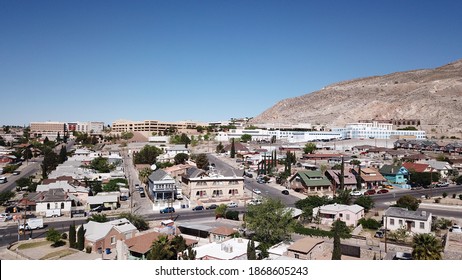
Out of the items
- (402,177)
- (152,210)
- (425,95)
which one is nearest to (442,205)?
(402,177)

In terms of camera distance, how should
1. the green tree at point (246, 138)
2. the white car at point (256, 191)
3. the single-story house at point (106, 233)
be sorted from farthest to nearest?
1. the green tree at point (246, 138)
2. the white car at point (256, 191)
3. the single-story house at point (106, 233)

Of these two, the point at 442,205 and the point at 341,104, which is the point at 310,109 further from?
the point at 442,205

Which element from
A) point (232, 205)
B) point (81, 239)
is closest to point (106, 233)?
point (81, 239)

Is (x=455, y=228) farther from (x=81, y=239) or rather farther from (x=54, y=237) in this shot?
(x=54, y=237)

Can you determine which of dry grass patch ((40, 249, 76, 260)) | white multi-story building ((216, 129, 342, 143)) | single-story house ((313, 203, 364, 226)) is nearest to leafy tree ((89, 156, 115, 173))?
dry grass patch ((40, 249, 76, 260))

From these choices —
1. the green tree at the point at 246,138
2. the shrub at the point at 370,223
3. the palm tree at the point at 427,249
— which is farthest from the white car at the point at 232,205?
the green tree at the point at 246,138

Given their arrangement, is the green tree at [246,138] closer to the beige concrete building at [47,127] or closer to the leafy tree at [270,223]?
the leafy tree at [270,223]

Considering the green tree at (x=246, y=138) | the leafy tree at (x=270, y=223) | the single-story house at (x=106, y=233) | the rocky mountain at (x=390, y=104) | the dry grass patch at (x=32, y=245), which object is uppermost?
the rocky mountain at (x=390, y=104)
